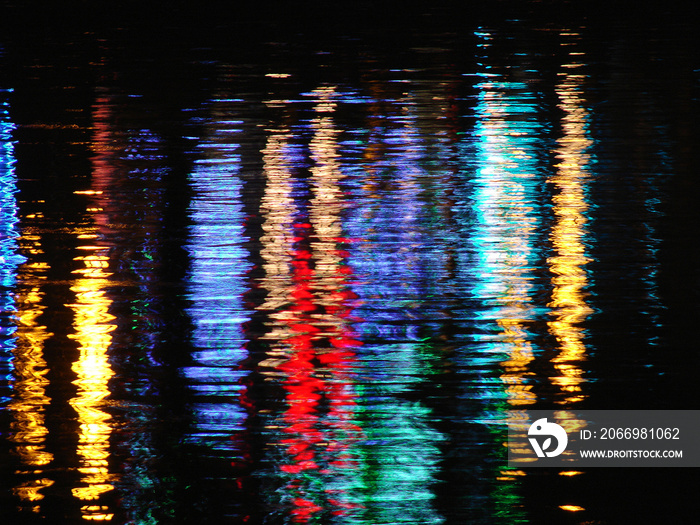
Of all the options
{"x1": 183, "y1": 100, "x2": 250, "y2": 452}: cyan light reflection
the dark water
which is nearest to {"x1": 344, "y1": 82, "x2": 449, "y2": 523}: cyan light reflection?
the dark water

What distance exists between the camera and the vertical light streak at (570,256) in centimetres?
256

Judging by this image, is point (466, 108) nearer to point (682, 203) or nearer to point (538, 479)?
point (682, 203)

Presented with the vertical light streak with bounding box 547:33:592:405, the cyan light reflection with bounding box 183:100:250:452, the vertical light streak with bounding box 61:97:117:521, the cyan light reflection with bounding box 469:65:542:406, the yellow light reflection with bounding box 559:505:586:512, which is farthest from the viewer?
the cyan light reflection with bounding box 469:65:542:406

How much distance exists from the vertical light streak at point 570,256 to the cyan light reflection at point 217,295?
879 millimetres

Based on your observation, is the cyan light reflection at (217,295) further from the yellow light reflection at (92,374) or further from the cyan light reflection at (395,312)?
the cyan light reflection at (395,312)

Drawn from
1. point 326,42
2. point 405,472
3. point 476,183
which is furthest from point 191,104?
point 405,472

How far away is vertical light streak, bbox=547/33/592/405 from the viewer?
256cm

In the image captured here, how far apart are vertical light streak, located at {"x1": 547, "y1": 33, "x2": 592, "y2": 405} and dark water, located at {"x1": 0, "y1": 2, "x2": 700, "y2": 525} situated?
1 centimetres

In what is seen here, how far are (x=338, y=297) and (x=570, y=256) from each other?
3.02 feet

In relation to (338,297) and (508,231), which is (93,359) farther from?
(508,231)

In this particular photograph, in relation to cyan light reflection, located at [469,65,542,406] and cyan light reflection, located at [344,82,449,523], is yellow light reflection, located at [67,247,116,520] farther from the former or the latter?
cyan light reflection, located at [469,65,542,406]

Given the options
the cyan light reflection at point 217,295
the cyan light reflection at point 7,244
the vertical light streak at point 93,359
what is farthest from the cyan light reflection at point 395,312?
the cyan light reflection at point 7,244

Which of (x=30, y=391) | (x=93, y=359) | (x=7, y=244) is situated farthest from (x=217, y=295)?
(x=7, y=244)

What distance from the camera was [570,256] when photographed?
3363 millimetres
